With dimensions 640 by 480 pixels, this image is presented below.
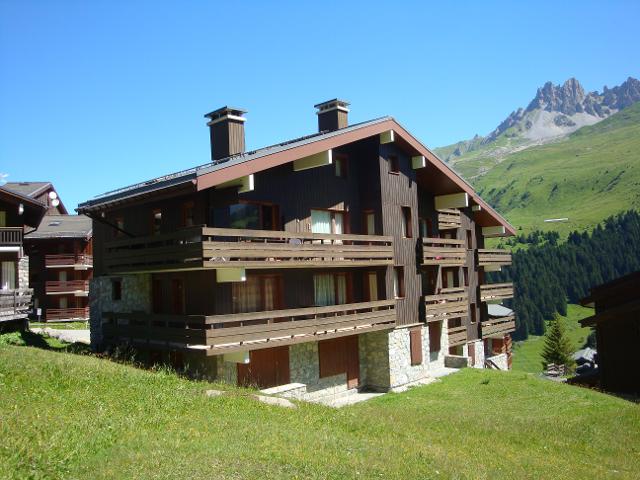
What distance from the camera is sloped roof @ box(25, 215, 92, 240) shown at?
4462cm

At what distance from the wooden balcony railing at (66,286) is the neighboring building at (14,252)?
16.2m

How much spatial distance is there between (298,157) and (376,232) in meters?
6.38

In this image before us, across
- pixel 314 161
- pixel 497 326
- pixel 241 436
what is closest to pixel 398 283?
pixel 314 161

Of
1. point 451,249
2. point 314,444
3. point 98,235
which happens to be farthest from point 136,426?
point 451,249

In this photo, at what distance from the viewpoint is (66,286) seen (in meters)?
45.7

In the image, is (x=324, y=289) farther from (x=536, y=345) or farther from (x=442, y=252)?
(x=536, y=345)

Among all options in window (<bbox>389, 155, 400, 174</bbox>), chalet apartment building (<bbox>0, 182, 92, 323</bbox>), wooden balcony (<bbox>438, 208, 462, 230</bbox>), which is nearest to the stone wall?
window (<bbox>389, 155, 400, 174</bbox>)

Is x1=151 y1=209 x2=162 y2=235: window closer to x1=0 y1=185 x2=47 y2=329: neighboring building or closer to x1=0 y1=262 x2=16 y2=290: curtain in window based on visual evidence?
x1=0 y1=185 x2=47 y2=329: neighboring building

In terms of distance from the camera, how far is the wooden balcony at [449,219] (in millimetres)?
33469

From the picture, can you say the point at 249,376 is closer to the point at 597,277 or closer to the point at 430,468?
the point at 430,468

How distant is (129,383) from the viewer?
1490 centimetres

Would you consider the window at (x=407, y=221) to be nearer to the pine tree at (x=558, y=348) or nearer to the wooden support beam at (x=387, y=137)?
the wooden support beam at (x=387, y=137)

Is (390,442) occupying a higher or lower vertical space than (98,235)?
lower

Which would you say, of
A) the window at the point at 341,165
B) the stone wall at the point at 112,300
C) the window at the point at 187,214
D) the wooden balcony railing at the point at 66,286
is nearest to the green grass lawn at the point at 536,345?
the wooden balcony railing at the point at 66,286
